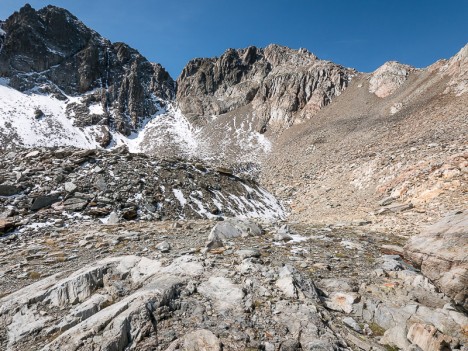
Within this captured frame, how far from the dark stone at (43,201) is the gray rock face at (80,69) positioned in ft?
211

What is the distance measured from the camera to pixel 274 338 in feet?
15.8

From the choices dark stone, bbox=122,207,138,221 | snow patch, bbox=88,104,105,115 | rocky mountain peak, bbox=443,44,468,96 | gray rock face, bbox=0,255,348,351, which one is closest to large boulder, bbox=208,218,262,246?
gray rock face, bbox=0,255,348,351

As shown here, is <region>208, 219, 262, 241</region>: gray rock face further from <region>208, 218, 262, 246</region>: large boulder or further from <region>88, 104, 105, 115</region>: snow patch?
<region>88, 104, 105, 115</region>: snow patch

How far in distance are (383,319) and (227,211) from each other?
13.6m

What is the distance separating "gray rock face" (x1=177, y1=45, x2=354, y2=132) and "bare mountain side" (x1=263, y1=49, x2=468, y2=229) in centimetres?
1325

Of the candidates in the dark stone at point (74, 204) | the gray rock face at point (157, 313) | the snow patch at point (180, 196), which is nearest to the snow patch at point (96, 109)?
the snow patch at point (180, 196)

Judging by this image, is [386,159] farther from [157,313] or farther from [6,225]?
[6,225]

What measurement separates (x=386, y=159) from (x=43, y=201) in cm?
2366

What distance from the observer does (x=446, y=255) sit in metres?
6.62

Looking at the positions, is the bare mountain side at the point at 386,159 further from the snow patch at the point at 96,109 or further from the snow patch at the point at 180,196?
the snow patch at the point at 96,109

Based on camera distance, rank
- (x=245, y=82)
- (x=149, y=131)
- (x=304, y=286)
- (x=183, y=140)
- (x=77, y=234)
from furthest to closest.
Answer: (x=245, y=82) → (x=149, y=131) → (x=183, y=140) → (x=77, y=234) → (x=304, y=286)

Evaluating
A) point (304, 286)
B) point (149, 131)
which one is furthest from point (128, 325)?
point (149, 131)

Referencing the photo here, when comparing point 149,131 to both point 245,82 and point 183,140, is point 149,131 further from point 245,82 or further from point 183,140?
point 245,82

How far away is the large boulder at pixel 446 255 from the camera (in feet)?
19.9
